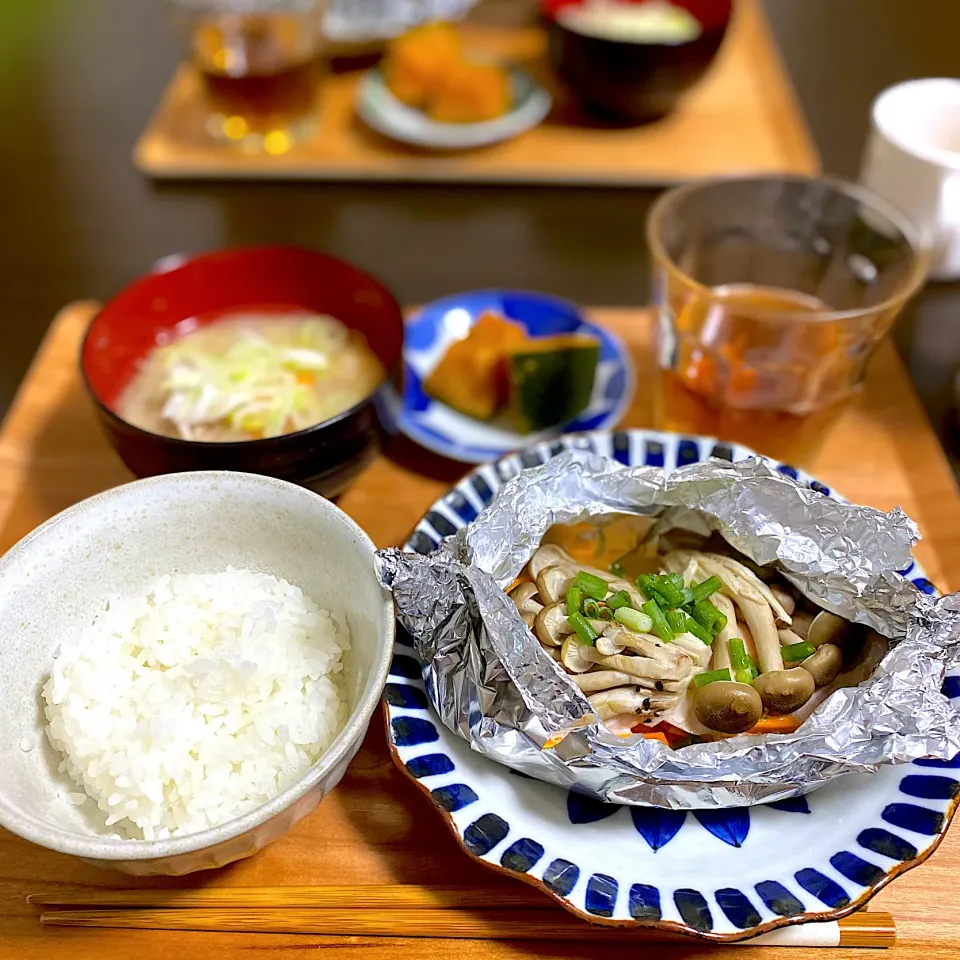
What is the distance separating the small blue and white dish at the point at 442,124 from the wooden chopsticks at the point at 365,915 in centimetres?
172

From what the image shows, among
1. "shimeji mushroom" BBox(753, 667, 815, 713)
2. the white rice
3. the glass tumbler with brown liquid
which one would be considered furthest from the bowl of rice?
the glass tumbler with brown liquid

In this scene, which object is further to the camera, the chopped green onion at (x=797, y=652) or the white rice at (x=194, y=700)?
the chopped green onion at (x=797, y=652)

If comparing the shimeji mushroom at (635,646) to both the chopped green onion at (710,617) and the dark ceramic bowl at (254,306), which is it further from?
the dark ceramic bowl at (254,306)

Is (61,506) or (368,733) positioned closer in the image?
(368,733)

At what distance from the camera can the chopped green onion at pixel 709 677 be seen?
1037 mm

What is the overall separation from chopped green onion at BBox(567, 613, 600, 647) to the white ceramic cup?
4.06 feet

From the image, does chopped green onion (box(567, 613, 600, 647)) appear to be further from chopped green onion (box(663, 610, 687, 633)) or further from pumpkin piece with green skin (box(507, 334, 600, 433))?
pumpkin piece with green skin (box(507, 334, 600, 433))

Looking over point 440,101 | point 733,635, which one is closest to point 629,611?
point 733,635

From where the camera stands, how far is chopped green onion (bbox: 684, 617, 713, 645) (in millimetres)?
1075

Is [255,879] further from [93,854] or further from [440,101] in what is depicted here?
[440,101]

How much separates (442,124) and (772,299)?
101 cm

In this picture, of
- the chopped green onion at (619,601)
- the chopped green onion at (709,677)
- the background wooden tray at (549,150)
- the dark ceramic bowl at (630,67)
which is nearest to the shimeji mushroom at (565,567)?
the chopped green onion at (619,601)

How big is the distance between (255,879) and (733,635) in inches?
24.4

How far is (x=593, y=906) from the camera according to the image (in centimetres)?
90
